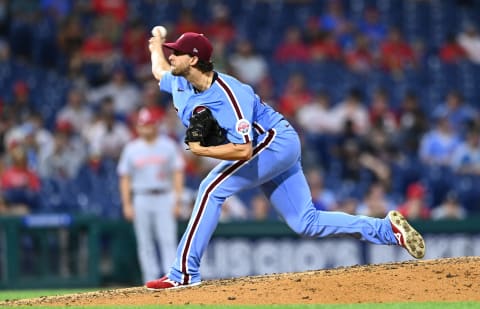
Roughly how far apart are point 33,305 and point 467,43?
1139 centimetres

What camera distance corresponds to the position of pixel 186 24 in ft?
55.5

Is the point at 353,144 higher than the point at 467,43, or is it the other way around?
the point at 467,43

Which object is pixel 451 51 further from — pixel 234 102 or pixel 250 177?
pixel 234 102

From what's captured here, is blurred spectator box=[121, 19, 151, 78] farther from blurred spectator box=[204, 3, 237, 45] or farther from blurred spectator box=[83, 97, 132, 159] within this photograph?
blurred spectator box=[83, 97, 132, 159]

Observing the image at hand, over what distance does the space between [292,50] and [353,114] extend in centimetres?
211

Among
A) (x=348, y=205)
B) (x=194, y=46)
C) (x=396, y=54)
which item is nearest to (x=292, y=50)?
(x=396, y=54)

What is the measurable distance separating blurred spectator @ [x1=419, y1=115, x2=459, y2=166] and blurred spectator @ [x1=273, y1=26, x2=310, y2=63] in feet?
8.86

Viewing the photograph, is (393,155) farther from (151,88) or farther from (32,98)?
(32,98)

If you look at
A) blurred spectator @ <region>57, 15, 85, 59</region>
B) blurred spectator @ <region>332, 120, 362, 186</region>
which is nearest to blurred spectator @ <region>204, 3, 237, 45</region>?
blurred spectator @ <region>57, 15, 85, 59</region>

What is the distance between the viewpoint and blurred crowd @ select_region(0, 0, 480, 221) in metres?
14.1

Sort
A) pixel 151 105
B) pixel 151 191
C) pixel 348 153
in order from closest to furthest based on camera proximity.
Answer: pixel 151 191
pixel 348 153
pixel 151 105

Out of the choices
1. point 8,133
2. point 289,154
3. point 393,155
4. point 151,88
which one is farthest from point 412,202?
point 289,154

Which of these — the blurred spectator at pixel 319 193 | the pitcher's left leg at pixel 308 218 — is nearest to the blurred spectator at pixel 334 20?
the blurred spectator at pixel 319 193

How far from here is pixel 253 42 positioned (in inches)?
680
